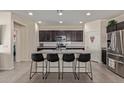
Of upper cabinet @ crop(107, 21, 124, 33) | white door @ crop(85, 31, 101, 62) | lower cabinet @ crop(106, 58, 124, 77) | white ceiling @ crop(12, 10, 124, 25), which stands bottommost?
lower cabinet @ crop(106, 58, 124, 77)

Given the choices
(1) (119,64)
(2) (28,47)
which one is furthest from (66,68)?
(2) (28,47)

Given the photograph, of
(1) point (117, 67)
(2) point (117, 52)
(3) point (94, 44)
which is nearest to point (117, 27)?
(2) point (117, 52)

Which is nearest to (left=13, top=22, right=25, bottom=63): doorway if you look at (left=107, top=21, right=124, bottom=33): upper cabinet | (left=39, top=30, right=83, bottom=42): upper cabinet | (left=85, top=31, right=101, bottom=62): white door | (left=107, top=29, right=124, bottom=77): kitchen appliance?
(left=39, top=30, right=83, bottom=42): upper cabinet

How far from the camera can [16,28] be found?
10.2 metres

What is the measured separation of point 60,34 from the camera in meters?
12.5

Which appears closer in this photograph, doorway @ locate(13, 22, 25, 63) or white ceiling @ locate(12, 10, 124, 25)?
white ceiling @ locate(12, 10, 124, 25)

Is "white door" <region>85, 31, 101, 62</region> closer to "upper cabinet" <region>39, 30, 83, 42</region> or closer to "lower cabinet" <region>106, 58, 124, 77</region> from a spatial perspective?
"upper cabinet" <region>39, 30, 83, 42</region>

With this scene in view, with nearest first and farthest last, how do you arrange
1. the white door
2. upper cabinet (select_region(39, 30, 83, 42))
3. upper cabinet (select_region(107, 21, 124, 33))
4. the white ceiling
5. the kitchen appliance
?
1. the kitchen appliance
2. upper cabinet (select_region(107, 21, 124, 33))
3. the white ceiling
4. the white door
5. upper cabinet (select_region(39, 30, 83, 42))

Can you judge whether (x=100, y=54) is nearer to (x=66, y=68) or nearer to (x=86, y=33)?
(x=86, y=33)

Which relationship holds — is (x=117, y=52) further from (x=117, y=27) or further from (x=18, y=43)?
(x=18, y=43)

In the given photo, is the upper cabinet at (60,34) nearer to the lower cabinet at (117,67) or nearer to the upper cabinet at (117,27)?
the upper cabinet at (117,27)

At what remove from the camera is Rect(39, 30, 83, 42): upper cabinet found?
12.4 metres

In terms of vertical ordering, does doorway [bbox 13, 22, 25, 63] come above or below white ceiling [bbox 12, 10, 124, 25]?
below

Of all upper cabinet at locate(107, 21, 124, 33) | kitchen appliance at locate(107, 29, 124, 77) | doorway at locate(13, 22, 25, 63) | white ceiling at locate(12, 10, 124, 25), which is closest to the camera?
kitchen appliance at locate(107, 29, 124, 77)
